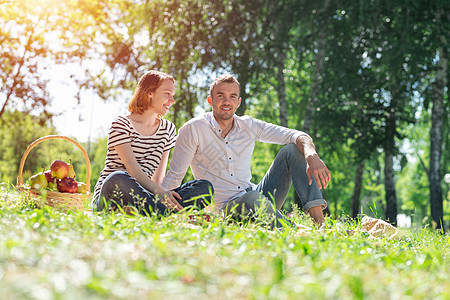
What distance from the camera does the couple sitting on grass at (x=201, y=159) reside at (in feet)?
14.8

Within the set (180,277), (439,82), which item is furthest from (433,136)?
(180,277)

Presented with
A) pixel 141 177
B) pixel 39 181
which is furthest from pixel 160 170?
pixel 39 181

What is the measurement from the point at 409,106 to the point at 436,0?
185 inches

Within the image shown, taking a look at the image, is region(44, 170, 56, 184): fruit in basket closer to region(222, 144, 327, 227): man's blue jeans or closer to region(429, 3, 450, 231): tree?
region(222, 144, 327, 227): man's blue jeans

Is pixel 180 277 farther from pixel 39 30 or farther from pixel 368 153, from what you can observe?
pixel 39 30

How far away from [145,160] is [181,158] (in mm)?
378

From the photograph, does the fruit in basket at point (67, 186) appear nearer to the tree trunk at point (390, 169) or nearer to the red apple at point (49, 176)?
the red apple at point (49, 176)

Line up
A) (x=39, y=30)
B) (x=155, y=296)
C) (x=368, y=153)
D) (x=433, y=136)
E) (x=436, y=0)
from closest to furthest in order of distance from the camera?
1. (x=155, y=296)
2. (x=436, y=0)
3. (x=433, y=136)
4. (x=368, y=153)
5. (x=39, y=30)

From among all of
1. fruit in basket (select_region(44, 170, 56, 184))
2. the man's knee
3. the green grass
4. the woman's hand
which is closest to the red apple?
fruit in basket (select_region(44, 170, 56, 184))

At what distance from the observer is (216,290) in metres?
2.11

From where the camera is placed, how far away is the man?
16.3ft

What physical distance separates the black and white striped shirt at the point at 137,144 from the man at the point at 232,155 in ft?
0.56

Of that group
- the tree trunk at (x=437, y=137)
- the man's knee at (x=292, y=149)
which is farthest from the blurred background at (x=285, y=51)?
the man's knee at (x=292, y=149)

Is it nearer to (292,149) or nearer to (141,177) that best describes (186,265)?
(141,177)
